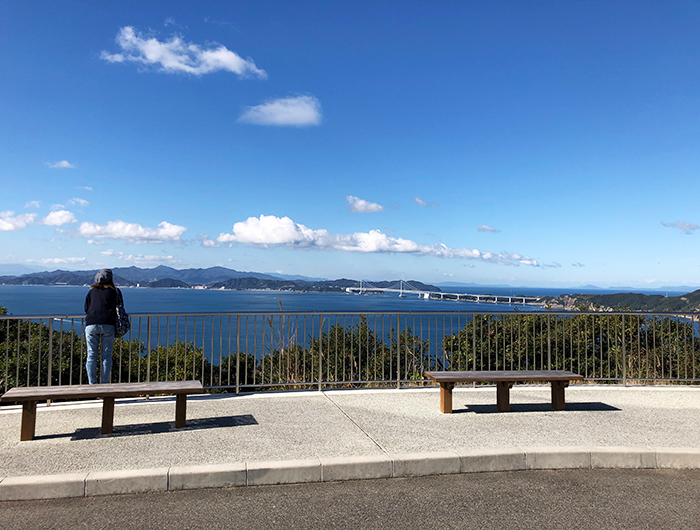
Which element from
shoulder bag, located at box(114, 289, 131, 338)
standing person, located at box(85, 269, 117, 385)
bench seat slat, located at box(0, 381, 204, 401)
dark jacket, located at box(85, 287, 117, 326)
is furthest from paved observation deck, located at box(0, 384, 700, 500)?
dark jacket, located at box(85, 287, 117, 326)

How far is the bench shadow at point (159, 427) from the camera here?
5.93 m

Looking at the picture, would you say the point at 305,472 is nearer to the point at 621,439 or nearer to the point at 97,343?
the point at 621,439

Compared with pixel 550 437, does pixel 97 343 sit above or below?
above

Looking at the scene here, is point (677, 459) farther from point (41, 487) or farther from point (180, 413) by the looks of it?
point (41, 487)

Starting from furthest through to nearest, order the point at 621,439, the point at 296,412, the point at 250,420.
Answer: the point at 296,412, the point at 250,420, the point at 621,439

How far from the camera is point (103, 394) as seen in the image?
573 centimetres

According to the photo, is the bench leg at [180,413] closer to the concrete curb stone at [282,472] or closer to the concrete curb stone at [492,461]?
the concrete curb stone at [282,472]

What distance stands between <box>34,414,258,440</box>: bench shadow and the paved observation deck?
0.02 meters

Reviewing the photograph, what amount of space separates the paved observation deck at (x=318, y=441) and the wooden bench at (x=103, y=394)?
0.17m

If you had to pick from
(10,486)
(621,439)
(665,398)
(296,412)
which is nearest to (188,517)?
(10,486)

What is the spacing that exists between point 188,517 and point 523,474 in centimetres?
313

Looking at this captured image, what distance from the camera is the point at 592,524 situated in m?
3.86

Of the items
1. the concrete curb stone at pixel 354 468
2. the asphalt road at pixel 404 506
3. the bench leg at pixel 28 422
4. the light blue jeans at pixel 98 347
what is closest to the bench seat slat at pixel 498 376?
the asphalt road at pixel 404 506

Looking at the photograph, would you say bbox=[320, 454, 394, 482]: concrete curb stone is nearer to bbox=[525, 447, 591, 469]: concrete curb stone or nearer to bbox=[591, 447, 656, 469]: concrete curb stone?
bbox=[525, 447, 591, 469]: concrete curb stone
